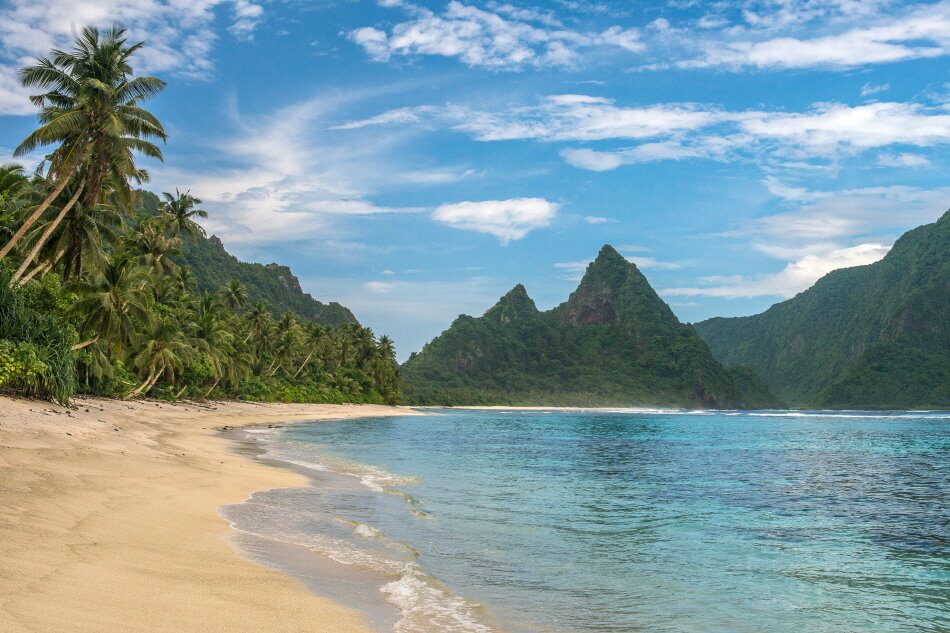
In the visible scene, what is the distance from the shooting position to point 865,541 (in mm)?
13891

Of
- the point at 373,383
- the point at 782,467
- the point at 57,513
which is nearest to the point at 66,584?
the point at 57,513

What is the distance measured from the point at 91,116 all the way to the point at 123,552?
26669 millimetres

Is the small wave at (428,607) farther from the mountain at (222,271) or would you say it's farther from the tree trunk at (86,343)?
the mountain at (222,271)

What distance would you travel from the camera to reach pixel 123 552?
26.6 ft

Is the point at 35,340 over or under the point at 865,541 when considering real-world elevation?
over

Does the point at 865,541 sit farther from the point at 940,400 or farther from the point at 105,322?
the point at 940,400

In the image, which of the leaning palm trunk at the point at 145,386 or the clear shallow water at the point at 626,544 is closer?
the clear shallow water at the point at 626,544

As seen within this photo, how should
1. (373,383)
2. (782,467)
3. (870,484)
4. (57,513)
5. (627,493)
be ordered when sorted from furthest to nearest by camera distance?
1. (373,383)
2. (782,467)
3. (870,484)
4. (627,493)
5. (57,513)

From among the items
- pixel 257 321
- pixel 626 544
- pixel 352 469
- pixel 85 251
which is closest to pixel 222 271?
pixel 257 321

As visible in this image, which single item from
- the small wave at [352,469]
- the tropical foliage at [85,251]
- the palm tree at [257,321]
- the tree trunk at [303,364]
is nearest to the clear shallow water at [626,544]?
the small wave at [352,469]

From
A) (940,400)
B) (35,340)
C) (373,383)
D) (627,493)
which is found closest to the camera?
(627,493)

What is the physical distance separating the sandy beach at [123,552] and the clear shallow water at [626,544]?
1307 mm

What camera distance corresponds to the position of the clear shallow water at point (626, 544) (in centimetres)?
835

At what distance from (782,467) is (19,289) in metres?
37.2
